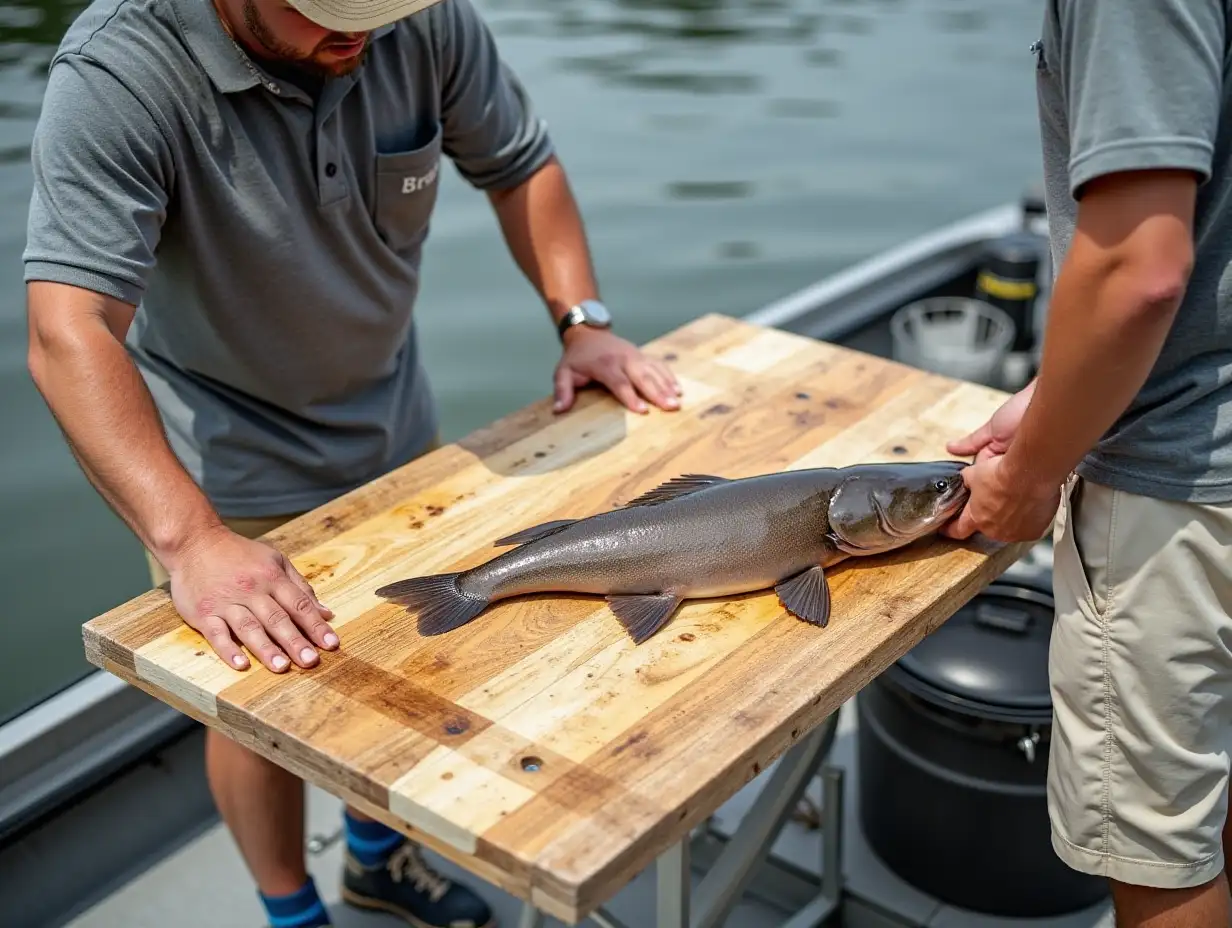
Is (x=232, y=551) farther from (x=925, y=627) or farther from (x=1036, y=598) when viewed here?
(x=1036, y=598)

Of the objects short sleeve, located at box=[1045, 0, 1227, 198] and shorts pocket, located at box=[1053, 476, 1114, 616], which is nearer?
short sleeve, located at box=[1045, 0, 1227, 198]

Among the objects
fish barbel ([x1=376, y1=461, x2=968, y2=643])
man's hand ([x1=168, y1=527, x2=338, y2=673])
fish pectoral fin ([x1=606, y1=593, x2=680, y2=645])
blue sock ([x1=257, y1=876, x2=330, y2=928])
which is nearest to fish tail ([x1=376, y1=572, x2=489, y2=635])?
fish barbel ([x1=376, y1=461, x2=968, y2=643])

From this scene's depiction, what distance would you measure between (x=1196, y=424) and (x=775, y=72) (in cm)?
1098

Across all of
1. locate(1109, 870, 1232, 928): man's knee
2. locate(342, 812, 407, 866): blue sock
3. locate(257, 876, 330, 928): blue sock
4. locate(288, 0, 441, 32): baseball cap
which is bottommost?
locate(342, 812, 407, 866): blue sock

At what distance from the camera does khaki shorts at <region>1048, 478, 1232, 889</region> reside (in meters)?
2.25

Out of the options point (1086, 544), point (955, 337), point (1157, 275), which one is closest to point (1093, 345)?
point (1157, 275)

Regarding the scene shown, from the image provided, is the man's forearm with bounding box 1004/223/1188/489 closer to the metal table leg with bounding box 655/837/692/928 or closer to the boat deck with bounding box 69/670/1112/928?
the metal table leg with bounding box 655/837/692/928

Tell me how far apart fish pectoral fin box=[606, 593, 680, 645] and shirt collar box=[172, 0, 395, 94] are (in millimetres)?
1277

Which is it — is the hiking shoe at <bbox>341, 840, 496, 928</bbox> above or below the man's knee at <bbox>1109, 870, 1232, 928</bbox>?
below

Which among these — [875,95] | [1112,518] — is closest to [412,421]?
[1112,518]

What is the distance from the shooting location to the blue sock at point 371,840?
3.44 metres

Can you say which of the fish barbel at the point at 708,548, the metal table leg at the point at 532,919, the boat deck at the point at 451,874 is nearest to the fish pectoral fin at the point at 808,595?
the fish barbel at the point at 708,548

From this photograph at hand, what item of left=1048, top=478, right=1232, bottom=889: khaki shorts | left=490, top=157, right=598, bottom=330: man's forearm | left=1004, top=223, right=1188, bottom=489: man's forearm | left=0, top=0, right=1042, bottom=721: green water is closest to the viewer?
left=1004, top=223, right=1188, bottom=489: man's forearm

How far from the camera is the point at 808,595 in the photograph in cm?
245
